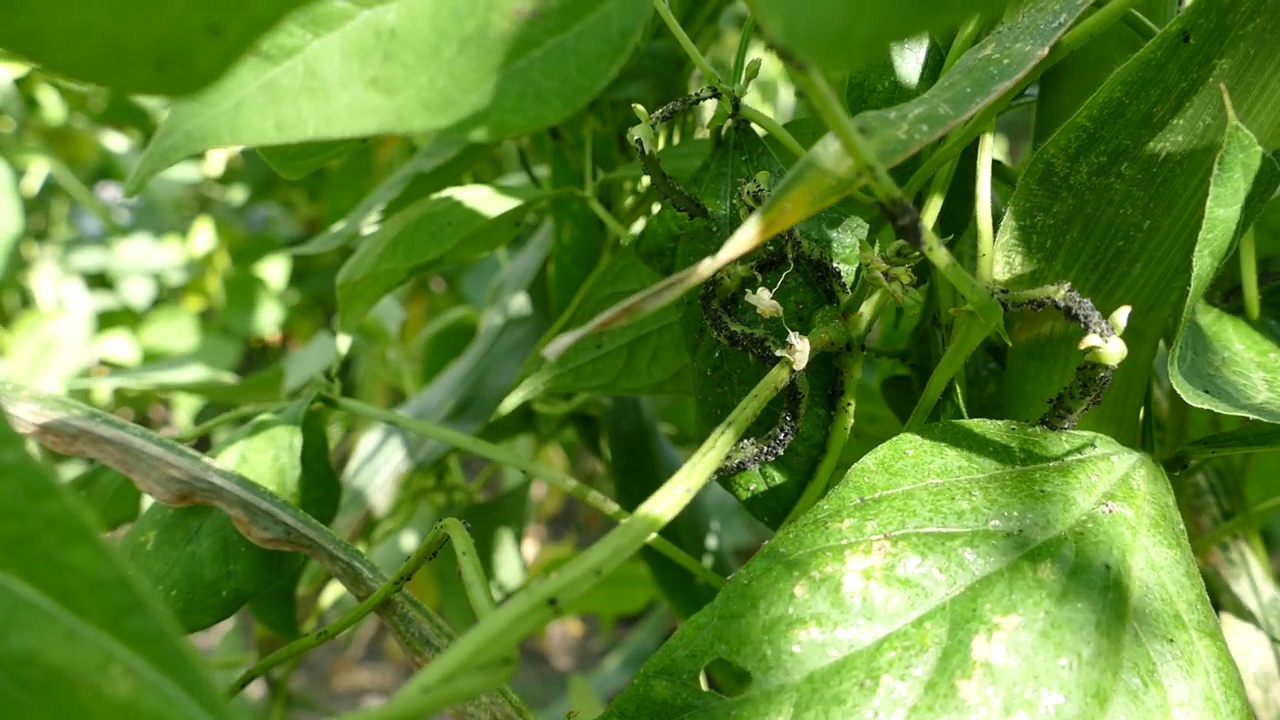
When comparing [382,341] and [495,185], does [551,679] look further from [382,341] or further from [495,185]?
[495,185]

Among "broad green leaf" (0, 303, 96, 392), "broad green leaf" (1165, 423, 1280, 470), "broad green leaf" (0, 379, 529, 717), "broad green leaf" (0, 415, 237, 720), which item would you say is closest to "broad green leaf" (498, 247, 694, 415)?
"broad green leaf" (0, 379, 529, 717)

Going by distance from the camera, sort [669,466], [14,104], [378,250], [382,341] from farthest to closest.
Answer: [14,104] → [382,341] → [669,466] → [378,250]

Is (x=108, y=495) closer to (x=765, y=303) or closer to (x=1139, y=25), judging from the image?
(x=765, y=303)

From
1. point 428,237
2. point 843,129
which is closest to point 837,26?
point 843,129

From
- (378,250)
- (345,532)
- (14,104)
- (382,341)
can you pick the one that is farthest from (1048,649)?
(14,104)

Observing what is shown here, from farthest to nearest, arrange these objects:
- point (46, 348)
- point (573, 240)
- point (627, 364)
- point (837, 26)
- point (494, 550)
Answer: point (46, 348) → point (494, 550) → point (573, 240) → point (627, 364) → point (837, 26)

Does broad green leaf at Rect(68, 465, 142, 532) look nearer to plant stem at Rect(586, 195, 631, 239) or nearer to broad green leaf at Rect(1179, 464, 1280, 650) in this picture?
plant stem at Rect(586, 195, 631, 239)

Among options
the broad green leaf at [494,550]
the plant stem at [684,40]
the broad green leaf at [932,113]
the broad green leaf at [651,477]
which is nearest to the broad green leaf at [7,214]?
the broad green leaf at [494,550]

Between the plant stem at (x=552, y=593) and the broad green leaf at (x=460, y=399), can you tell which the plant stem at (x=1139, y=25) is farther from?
the broad green leaf at (x=460, y=399)
